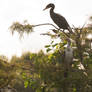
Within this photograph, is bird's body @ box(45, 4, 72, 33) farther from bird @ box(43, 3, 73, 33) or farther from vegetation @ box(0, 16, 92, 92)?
vegetation @ box(0, 16, 92, 92)

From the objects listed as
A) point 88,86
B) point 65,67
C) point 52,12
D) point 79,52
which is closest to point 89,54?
point 79,52

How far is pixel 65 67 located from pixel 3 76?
1.89 metres

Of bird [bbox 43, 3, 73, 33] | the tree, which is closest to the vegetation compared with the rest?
the tree

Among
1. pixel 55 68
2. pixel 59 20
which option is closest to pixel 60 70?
pixel 55 68

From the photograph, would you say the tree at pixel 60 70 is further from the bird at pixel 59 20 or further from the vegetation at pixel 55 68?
the bird at pixel 59 20

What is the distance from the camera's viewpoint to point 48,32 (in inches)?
230

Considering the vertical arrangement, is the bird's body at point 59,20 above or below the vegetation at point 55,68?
above

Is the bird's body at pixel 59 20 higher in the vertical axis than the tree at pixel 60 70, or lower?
higher

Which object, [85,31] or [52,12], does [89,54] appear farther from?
[52,12]

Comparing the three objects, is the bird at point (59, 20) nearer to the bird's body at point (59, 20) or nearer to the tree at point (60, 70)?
the bird's body at point (59, 20)

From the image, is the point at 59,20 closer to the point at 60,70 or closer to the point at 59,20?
the point at 59,20

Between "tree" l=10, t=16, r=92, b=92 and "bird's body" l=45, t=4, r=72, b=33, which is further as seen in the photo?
"bird's body" l=45, t=4, r=72, b=33

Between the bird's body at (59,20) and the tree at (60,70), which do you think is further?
the bird's body at (59,20)

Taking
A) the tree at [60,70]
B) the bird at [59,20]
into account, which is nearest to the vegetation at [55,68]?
the tree at [60,70]
